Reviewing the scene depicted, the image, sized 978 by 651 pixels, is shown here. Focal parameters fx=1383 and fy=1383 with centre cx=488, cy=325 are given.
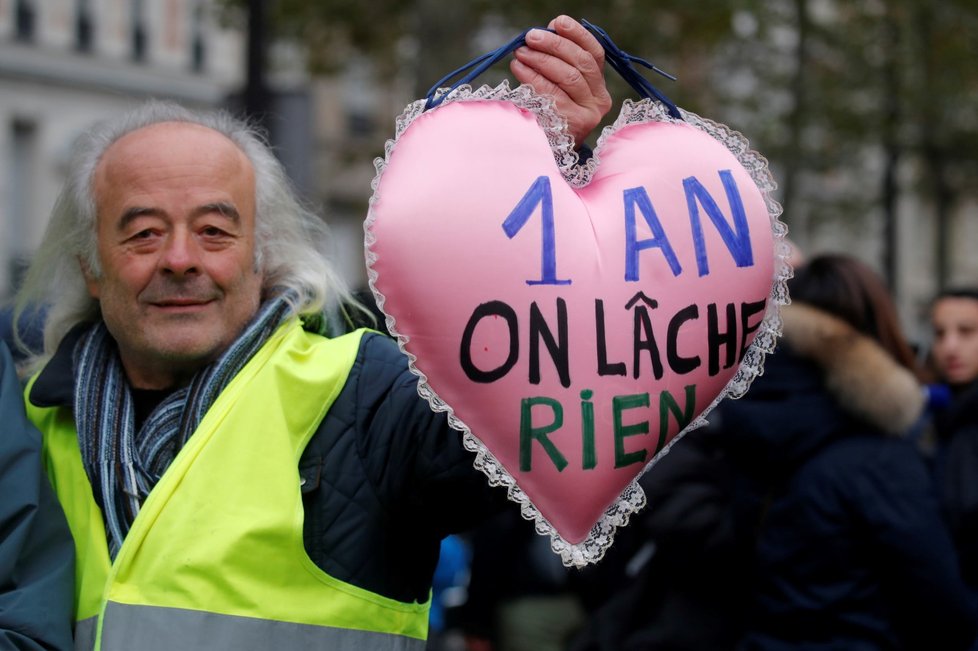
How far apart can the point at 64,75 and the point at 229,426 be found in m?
20.0

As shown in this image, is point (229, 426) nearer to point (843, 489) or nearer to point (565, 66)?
point (565, 66)

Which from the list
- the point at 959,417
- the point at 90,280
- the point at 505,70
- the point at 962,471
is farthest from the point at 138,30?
the point at 90,280

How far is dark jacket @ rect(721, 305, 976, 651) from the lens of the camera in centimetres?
320

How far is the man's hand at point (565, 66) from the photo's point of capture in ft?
6.52

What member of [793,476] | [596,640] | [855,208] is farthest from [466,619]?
[855,208]

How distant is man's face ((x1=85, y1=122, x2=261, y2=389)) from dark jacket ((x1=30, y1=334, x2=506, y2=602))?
25cm

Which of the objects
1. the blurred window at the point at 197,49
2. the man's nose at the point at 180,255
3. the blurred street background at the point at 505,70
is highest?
the blurred window at the point at 197,49

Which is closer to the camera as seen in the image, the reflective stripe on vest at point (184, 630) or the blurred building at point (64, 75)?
the reflective stripe on vest at point (184, 630)

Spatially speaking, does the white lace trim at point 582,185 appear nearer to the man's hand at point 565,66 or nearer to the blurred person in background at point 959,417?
the man's hand at point 565,66

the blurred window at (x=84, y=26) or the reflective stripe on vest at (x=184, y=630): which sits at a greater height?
the blurred window at (x=84, y=26)

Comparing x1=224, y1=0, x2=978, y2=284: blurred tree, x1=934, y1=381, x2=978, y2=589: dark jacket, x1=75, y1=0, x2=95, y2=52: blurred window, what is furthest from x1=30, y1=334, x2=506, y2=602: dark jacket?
x1=75, y1=0, x2=95, y2=52: blurred window

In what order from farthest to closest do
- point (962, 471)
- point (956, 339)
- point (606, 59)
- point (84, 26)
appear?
point (84, 26) < point (956, 339) < point (962, 471) < point (606, 59)

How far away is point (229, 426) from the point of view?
201cm

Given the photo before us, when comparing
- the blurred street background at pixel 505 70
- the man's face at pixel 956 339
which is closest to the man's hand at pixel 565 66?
the blurred street background at pixel 505 70
